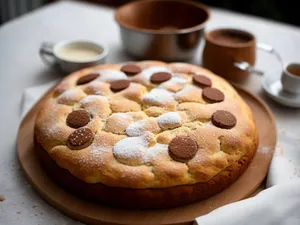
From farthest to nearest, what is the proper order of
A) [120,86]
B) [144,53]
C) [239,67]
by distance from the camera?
[144,53] → [239,67] → [120,86]

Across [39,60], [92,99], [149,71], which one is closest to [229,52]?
[149,71]

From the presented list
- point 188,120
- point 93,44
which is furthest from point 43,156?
point 93,44

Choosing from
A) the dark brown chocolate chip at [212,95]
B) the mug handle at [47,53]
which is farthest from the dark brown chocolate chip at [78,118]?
the mug handle at [47,53]

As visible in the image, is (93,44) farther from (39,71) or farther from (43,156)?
(43,156)

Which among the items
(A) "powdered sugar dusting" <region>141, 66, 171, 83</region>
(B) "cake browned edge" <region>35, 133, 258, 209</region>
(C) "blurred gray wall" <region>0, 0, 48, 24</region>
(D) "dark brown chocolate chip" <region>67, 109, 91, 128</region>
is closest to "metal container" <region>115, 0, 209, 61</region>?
(A) "powdered sugar dusting" <region>141, 66, 171, 83</region>

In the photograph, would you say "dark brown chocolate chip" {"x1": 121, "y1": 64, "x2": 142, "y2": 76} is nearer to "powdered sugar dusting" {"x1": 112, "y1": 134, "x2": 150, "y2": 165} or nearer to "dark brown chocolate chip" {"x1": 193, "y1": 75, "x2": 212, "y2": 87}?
"dark brown chocolate chip" {"x1": 193, "y1": 75, "x2": 212, "y2": 87}
